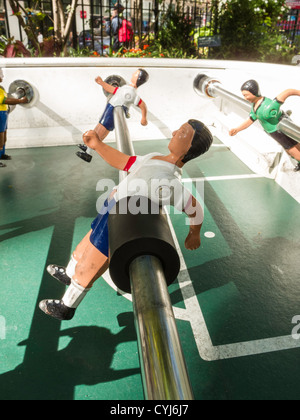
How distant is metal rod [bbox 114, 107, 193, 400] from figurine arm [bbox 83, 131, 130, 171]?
71 cm

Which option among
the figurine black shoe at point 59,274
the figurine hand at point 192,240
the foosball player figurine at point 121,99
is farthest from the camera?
the foosball player figurine at point 121,99

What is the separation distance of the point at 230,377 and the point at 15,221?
2.44 metres

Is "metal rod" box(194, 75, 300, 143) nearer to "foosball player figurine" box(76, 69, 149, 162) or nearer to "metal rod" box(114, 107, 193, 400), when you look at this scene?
"foosball player figurine" box(76, 69, 149, 162)

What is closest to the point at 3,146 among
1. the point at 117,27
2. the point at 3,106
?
the point at 3,106

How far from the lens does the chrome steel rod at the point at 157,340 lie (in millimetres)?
504

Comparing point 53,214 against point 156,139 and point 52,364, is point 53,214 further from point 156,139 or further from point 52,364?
point 156,139

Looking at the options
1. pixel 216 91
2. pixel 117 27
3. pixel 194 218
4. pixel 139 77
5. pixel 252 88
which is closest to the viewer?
pixel 194 218

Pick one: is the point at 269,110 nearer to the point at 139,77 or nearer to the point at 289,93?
the point at 289,93

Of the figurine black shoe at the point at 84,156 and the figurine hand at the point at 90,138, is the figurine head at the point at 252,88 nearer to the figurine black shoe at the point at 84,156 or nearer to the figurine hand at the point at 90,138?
the figurine black shoe at the point at 84,156

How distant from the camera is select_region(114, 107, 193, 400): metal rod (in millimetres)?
504

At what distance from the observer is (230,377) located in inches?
72.2

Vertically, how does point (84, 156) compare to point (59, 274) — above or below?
above

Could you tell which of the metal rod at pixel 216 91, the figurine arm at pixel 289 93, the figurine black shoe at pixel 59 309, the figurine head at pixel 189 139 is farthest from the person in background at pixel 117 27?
the figurine black shoe at pixel 59 309

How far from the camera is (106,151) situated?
134cm
